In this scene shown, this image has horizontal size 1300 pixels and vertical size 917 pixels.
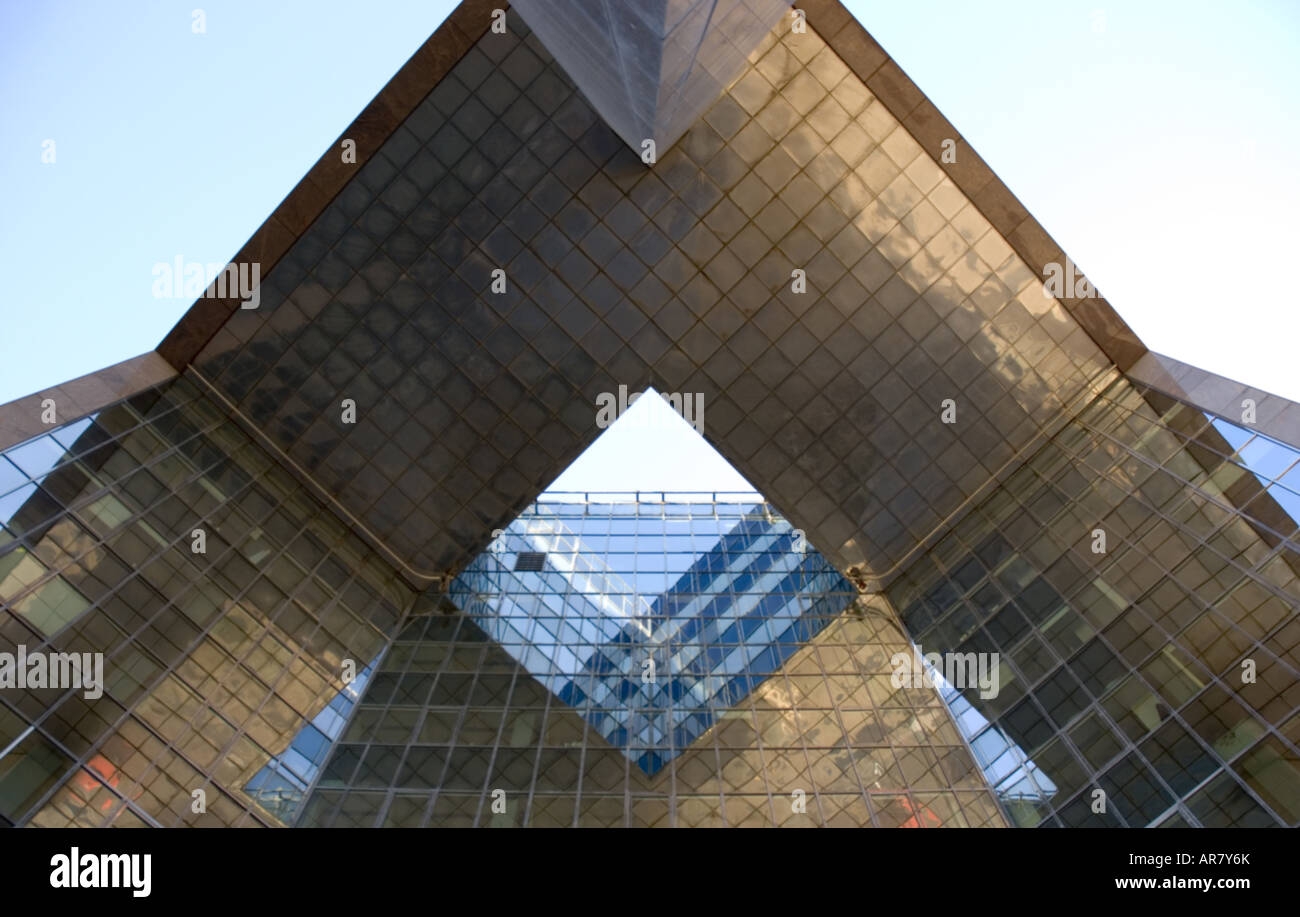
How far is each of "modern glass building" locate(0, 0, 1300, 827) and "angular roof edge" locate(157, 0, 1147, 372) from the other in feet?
0.31

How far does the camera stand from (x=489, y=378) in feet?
88.4

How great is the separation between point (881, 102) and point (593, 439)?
11.7m

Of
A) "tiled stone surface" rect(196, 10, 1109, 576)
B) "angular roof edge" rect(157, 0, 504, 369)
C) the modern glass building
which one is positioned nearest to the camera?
the modern glass building

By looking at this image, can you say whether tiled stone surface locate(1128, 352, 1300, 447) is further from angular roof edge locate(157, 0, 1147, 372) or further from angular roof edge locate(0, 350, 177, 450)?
angular roof edge locate(0, 350, 177, 450)

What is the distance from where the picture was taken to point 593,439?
92.3ft

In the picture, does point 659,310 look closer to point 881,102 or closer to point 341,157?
point 881,102

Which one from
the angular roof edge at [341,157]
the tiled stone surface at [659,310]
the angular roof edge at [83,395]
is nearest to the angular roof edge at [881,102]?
the angular roof edge at [341,157]

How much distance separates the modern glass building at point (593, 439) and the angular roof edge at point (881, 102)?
9 centimetres

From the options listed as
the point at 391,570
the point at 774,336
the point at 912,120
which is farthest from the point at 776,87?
the point at 391,570

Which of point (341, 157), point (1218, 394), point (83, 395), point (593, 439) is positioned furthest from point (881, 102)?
point (83, 395)

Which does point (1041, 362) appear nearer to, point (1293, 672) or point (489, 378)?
point (1293, 672)

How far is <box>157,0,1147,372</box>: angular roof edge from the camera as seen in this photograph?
2355cm

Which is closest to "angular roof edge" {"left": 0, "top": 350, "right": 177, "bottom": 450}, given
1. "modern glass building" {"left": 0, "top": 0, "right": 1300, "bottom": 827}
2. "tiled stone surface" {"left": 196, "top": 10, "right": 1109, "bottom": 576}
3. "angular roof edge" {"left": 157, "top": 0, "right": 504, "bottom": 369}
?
"modern glass building" {"left": 0, "top": 0, "right": 1300, "bottom": 827}

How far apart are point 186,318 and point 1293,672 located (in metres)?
26.1
